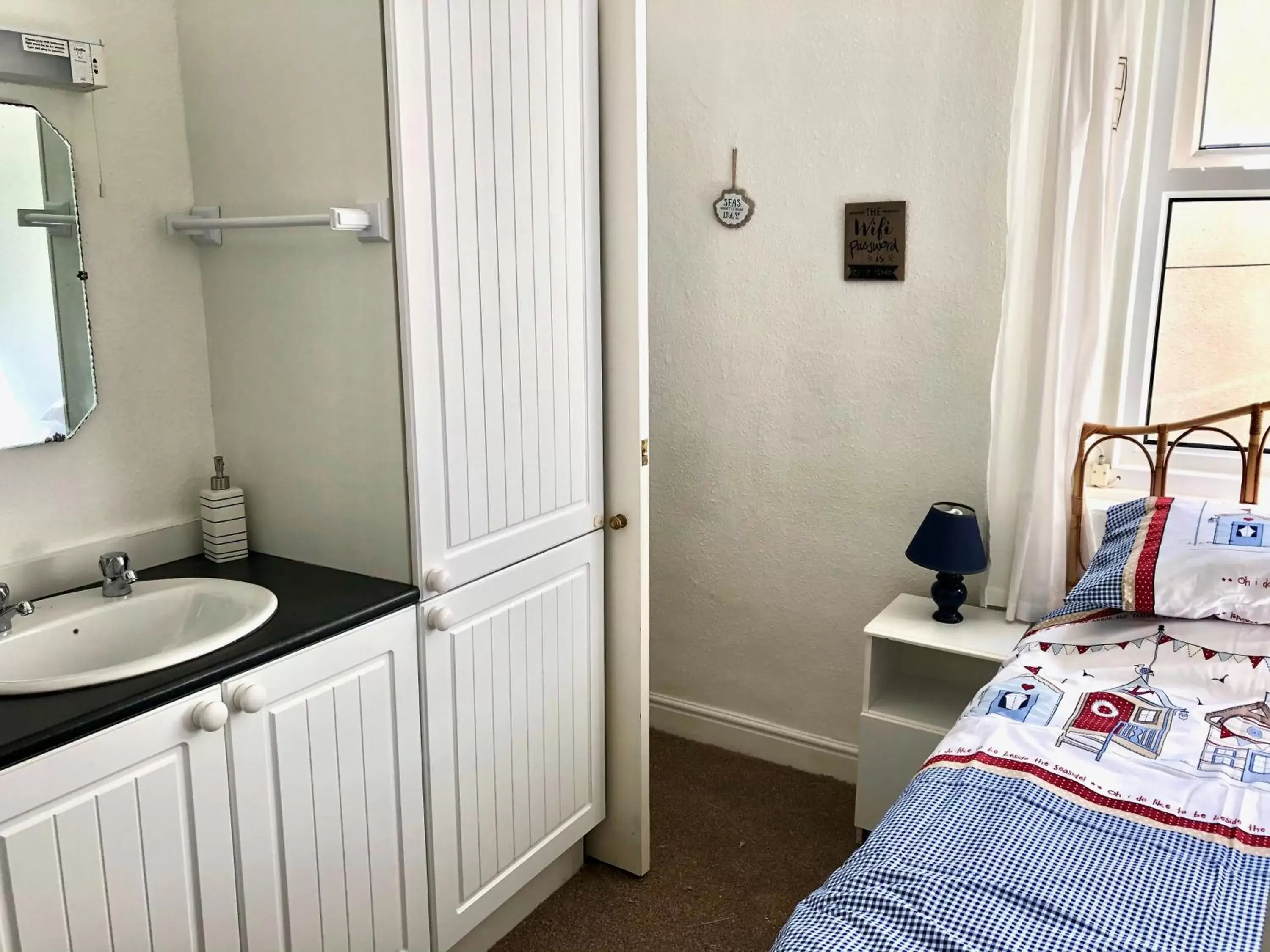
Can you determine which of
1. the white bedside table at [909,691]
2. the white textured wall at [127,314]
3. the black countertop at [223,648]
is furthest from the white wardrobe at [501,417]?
the white bedside table at [909,691]

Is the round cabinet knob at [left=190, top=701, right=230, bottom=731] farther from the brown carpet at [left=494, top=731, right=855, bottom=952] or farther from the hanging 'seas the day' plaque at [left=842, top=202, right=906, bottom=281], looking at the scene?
the hanging 'seas the day' plaque at [left=842, top=202, right=906, bottom=281]

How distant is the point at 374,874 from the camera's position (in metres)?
1.84

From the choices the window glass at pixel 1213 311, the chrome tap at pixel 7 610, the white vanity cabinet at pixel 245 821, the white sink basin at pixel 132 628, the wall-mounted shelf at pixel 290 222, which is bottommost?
the white vanity cabinet at pixel 245 821

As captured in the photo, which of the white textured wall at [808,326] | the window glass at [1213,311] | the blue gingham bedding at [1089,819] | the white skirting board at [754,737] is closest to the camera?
the blue gingham bedding at [1089,819]

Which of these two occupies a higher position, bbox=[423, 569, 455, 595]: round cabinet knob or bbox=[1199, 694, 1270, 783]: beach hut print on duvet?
bbox=[423, 569, 455, 595]: round cabinet knob

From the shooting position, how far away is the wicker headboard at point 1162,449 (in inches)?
89.3

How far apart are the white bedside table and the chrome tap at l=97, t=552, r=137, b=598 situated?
1621mm

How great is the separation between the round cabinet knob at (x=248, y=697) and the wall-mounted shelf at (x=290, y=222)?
73cm

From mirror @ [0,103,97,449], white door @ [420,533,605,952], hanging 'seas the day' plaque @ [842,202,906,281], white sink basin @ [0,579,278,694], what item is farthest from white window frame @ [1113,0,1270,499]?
mirror @ [0,103,97,449]

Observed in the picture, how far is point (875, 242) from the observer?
2.65 meters

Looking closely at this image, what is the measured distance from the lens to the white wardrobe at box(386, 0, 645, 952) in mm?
1787

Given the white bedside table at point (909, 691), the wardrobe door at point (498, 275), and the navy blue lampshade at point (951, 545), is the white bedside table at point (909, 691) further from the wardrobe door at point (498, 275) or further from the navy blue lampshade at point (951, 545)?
the wardrobe door at point (498, 275)

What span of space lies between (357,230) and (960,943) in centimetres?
138

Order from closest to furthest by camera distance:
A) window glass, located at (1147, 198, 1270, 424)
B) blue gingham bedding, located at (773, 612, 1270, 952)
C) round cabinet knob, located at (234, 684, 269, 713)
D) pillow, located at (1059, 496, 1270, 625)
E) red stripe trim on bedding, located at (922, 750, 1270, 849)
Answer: blue gingham bedding, located at (773, 612, 1270, 952) → red stripe trim on bedding, located at (922, 750, 1270, 849) → round cabinet knob, located at (234, 684, 269, 713) → pillow, located at (1059, 496, 1270, 625) → window glass, located at (1147, 198, 1270, 424)
